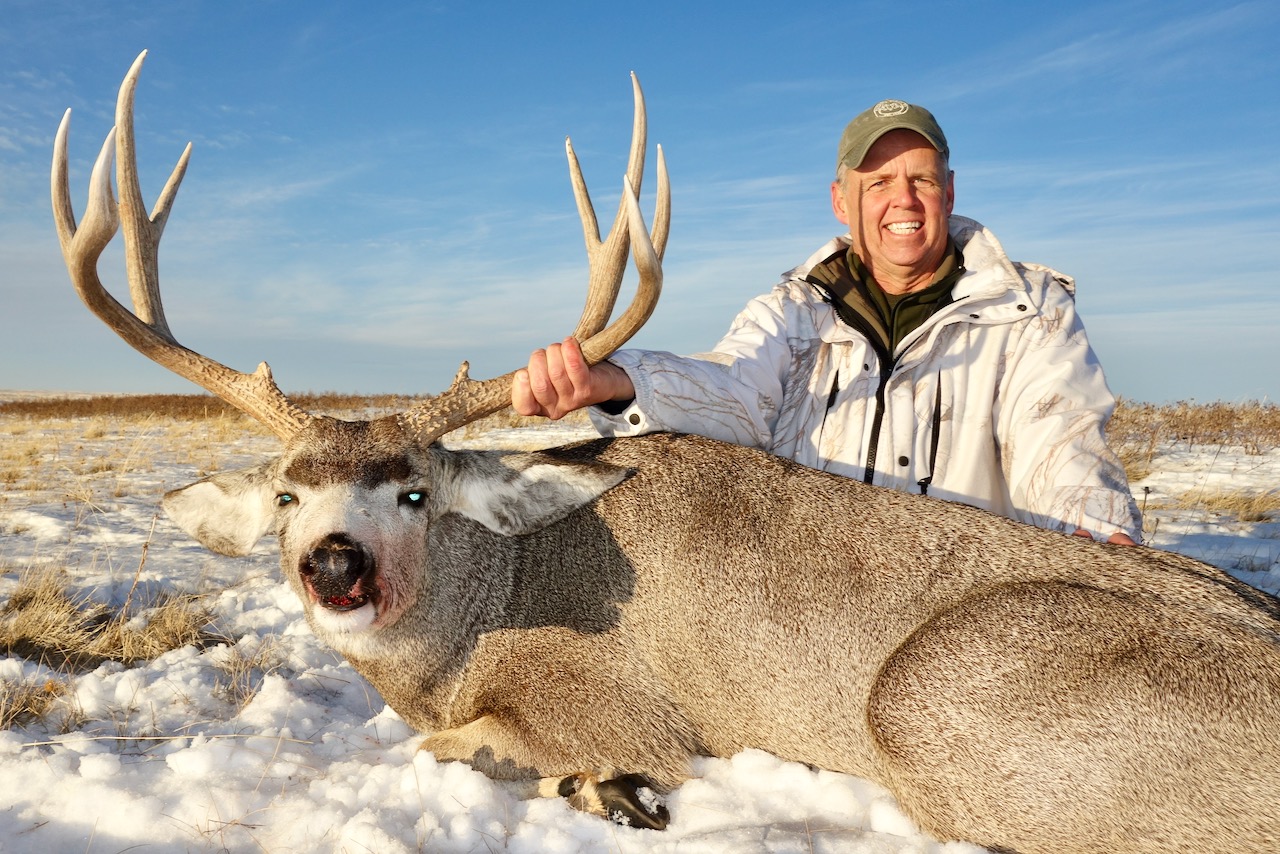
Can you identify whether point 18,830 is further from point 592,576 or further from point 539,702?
point 592,576

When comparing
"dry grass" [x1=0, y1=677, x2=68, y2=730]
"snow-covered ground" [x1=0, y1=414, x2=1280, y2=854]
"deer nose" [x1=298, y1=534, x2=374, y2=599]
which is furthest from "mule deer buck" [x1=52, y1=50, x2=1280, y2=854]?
"dry grass" [x1=0, y1=677, x2=68, y2=730]

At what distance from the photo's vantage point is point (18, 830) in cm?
322

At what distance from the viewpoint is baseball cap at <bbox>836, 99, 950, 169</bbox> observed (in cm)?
535

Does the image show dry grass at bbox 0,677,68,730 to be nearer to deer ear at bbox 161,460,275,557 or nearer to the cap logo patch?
deer ear at bbox 161,460,275,557

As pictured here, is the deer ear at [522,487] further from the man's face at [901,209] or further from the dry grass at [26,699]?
the man's face at [901,209]

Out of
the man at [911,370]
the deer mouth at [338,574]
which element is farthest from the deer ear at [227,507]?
the man at [911,370]

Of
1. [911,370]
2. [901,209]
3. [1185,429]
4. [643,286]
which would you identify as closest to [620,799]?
[643,286]

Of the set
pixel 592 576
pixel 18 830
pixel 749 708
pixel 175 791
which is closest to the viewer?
pixel 18 830

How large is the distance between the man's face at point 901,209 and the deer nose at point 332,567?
351 cm

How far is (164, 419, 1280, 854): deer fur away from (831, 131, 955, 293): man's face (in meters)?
1.85

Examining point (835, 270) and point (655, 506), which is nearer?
point (655, 506)

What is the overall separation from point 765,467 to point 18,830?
312 centimetres

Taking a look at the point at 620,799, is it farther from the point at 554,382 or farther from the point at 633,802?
the point at 554,382

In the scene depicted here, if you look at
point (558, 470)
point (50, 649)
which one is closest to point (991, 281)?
point (558, 470)
